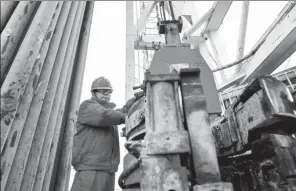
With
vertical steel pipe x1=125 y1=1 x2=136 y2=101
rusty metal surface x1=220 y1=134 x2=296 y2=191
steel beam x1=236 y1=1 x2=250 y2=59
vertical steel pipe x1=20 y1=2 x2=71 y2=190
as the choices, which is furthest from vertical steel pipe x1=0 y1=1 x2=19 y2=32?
steel beam x1=236 y1=1 x2=250 y2=59

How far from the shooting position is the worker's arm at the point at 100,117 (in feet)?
7.86

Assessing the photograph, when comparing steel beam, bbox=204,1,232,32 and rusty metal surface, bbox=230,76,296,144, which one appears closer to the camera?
rusty metal surface, bbox=230,76,296,144

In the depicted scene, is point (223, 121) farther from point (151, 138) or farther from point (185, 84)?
point (151, 138)

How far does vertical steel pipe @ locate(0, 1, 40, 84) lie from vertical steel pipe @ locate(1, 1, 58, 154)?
29mm

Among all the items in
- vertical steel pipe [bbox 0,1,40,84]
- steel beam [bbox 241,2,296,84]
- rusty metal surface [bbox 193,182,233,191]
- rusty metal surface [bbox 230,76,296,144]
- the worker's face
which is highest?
steel beam [bbox 241,2,296,84]

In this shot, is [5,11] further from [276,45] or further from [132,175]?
[276,45]

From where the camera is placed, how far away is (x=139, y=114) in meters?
1.76

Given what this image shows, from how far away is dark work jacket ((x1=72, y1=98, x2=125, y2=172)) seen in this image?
2340 millimetres

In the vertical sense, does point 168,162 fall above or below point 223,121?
below

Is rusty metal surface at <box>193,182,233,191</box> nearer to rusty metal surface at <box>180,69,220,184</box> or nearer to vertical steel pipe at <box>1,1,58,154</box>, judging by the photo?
rusty metal surface at <box>180,69,220,184</box>

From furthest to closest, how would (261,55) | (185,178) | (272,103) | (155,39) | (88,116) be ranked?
(155,39)
(261,55)
(88,116)
(272,103)
(185,178)

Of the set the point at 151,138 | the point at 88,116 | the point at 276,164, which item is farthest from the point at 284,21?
the point at 88,116

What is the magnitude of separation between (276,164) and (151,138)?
87 cm

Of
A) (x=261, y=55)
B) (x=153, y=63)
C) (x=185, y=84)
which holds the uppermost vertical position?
(x=261, y=55)
